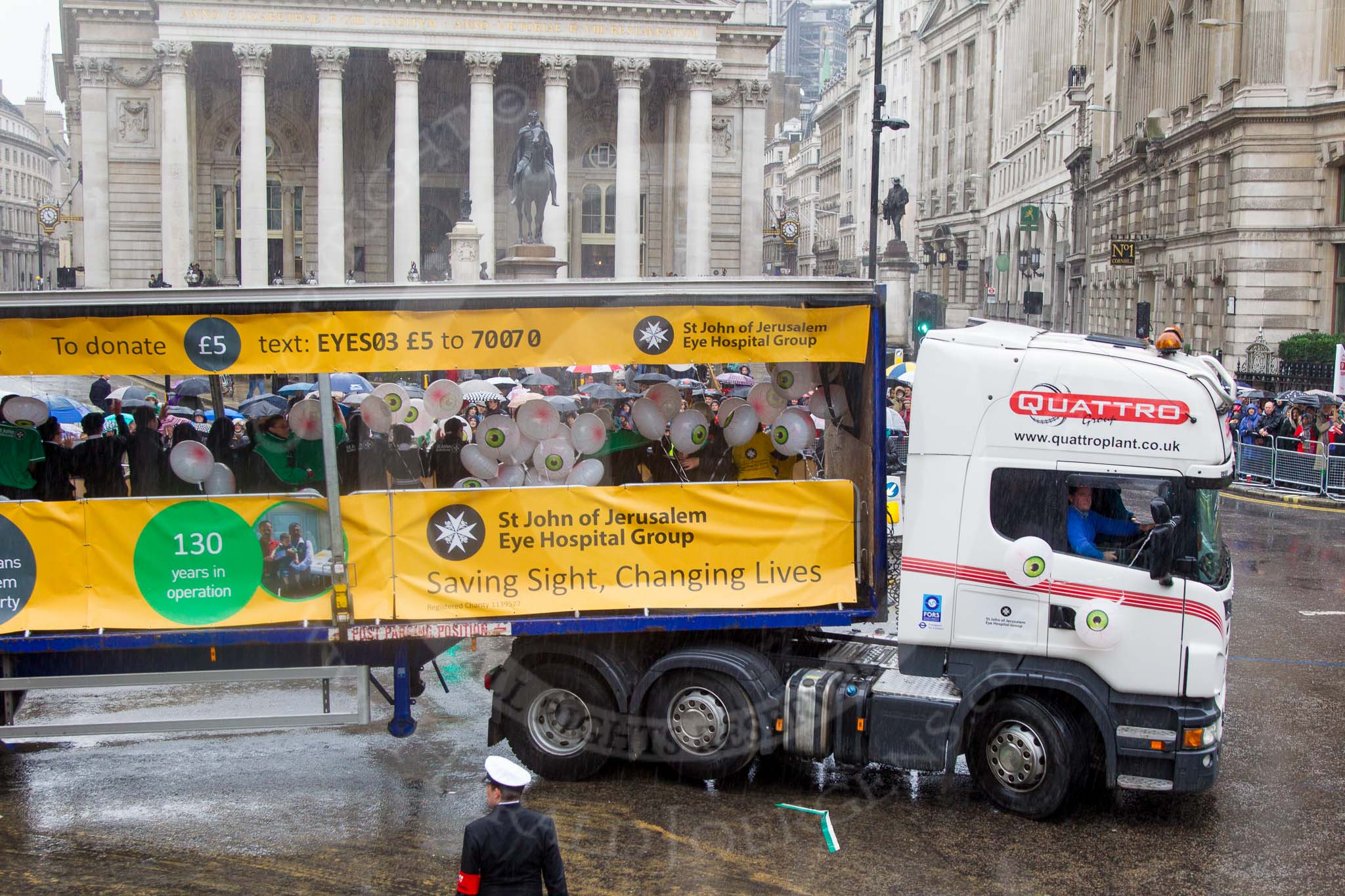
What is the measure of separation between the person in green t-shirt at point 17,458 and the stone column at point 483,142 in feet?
176

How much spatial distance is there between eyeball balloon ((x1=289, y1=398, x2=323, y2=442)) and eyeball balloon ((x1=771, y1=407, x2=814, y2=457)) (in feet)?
11.5

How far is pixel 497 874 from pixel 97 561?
16.5 ft

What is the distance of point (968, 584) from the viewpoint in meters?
8.98

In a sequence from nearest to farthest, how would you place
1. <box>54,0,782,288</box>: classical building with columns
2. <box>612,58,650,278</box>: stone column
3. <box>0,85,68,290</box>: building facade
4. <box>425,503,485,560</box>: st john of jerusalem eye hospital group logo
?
<box>425,503,485,560</box>: st john of jerusalem eye hospital group logo
<box>54,0,782,288</box>: classical building with columns
<box>612,58,650,278</box>: stone column
<box>0,85,68,290</box>: building facade

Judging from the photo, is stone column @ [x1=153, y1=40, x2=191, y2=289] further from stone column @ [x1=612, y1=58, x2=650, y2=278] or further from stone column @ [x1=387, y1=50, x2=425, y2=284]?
stone column @ [x1=612, y1=58, x2=650, y2=278]

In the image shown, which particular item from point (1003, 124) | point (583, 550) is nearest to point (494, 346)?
point (583, 550)

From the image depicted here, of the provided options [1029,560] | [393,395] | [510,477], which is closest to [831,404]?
[1029,560]

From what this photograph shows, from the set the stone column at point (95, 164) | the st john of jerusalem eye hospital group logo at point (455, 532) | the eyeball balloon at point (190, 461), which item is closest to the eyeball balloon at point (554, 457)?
the st john of jerusalem eye hospital group logo at point (455, 532)

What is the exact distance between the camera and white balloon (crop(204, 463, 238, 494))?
1030 centimetres

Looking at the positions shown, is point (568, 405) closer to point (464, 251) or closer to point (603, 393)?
point (603, 393)

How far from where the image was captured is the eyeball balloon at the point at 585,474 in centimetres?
1067

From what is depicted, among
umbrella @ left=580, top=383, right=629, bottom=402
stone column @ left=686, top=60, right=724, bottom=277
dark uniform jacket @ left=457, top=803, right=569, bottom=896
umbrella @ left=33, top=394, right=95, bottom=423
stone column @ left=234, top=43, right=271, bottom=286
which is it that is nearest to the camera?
dark uniform jacket @ left=457, top=803, right=569, bottom=896

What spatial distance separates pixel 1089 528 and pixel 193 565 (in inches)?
235

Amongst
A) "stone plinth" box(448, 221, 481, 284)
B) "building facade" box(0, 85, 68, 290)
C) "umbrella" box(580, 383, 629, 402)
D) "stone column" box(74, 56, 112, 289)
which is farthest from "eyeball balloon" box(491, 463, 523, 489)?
"building facade" box(0, 85, 68, 290)
